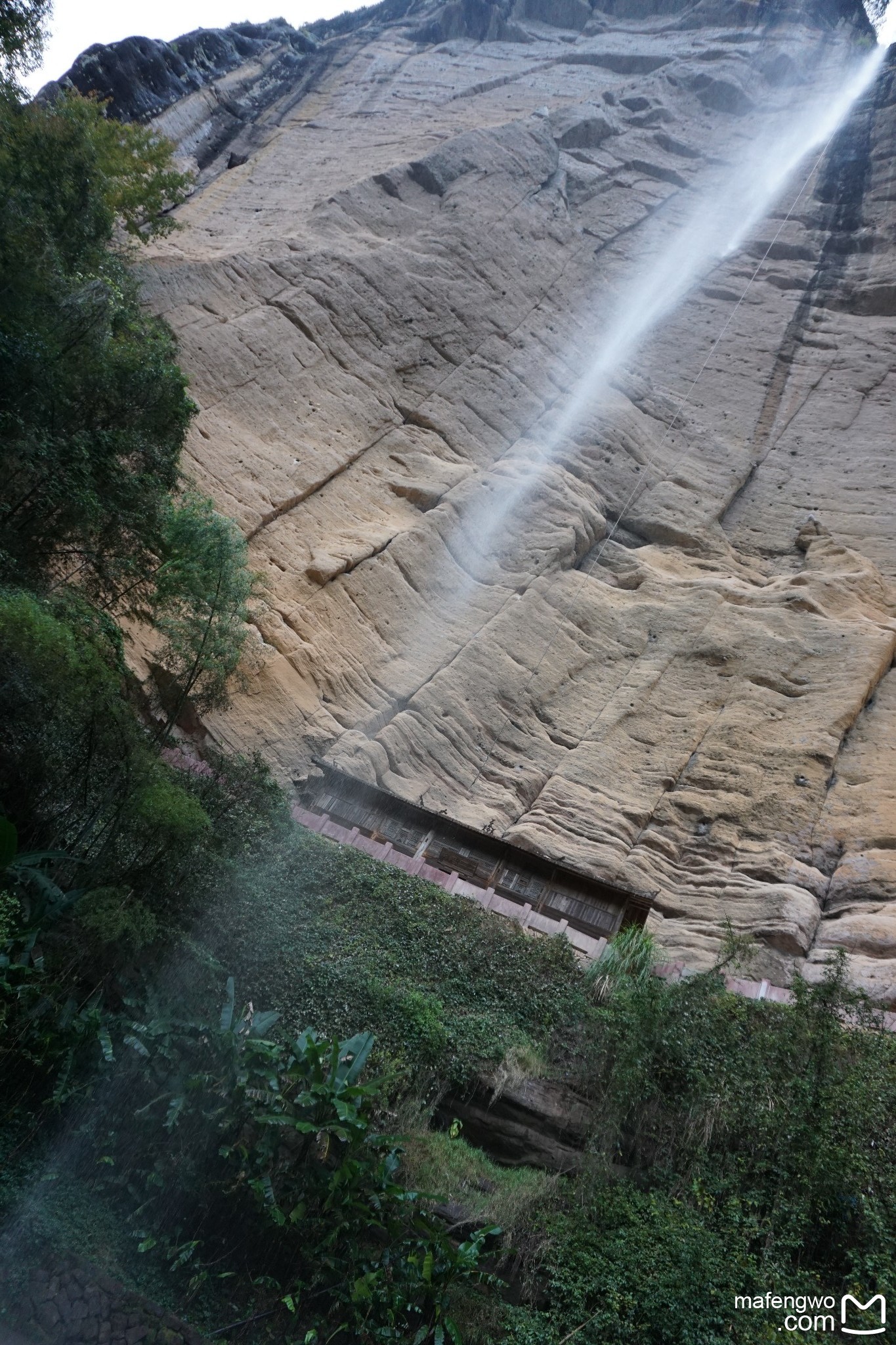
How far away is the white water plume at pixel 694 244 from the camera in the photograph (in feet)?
66.2

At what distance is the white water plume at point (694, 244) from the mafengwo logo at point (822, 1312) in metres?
13.2

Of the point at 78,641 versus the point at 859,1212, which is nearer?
the point at 859,1212

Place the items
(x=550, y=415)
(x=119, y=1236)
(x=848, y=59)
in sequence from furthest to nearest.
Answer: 1. (x=848, y=59)
2. (x=550, y=415)
3. (x=119, y=1236)

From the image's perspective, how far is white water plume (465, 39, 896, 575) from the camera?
20.2 metres

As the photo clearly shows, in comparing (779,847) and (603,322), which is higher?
(603,322)

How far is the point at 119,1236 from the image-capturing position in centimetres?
791

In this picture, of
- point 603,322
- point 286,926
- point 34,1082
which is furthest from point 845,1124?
point 603,322

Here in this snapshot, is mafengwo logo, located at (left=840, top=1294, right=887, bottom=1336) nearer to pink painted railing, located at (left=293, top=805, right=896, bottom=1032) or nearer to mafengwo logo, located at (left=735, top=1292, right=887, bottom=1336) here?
mafengwo logo, located at (left=735, top=1292, right=887, bottom=1336)

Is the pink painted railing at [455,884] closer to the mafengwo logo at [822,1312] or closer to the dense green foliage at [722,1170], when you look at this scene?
the dense green foliage at [722,1170]

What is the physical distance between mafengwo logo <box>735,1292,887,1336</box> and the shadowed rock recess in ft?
13.9

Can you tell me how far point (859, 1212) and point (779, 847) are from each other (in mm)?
6505

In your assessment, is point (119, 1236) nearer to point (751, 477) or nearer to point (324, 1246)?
point (324, 1246)

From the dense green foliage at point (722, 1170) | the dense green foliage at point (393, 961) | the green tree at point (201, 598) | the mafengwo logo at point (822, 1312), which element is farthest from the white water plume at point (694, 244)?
the mafengwo logo at point (822, 1312)

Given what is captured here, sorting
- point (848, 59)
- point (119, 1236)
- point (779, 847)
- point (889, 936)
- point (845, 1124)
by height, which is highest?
point (848, 59)
